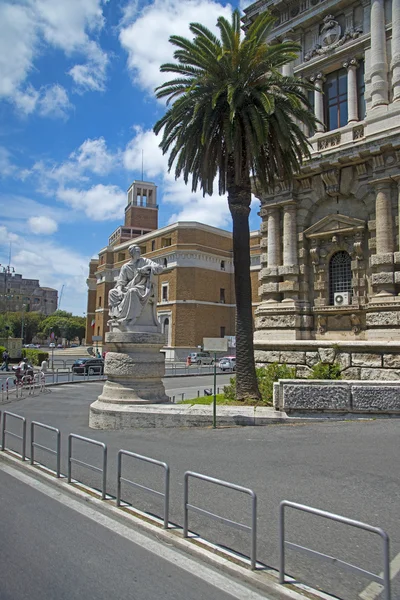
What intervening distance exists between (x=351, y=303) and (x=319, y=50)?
10281mm

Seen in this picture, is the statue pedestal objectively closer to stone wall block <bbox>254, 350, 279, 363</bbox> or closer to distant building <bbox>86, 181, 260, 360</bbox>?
stone wall block <bbox>254, 350, 279, 363</bbox>

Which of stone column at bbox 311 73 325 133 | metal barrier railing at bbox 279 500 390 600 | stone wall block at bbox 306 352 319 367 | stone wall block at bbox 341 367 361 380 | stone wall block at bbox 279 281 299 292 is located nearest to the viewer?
metal barrier railing at bbox 279 500 390 600

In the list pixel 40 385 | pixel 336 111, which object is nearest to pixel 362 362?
pixel 336 111

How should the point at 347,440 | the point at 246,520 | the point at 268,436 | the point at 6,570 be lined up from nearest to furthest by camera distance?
1. the point at 6,570
2. the point at 246,520
3. the point at 347,440
4. the point at 268,436

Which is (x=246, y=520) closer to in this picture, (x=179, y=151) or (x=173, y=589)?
(x=173, y=589)

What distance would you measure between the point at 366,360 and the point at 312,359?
76.7 inches

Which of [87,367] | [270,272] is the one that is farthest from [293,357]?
[87,367]

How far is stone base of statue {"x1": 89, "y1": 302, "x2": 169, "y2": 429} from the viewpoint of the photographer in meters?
11.9

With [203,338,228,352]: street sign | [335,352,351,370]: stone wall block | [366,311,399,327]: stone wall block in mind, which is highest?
[366,311,399,327]: stone wall block

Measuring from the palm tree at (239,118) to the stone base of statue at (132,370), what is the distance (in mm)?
2722

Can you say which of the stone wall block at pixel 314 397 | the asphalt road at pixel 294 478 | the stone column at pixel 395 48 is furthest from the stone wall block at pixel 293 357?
the stone column at pixel 395 48

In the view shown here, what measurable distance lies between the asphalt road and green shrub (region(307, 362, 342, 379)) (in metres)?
3.92

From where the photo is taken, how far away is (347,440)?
30.3 ft

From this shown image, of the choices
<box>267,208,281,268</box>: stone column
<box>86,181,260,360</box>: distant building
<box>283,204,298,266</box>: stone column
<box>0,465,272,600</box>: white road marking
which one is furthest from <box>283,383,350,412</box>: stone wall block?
<box>86,181,260,360</box>: distant building
